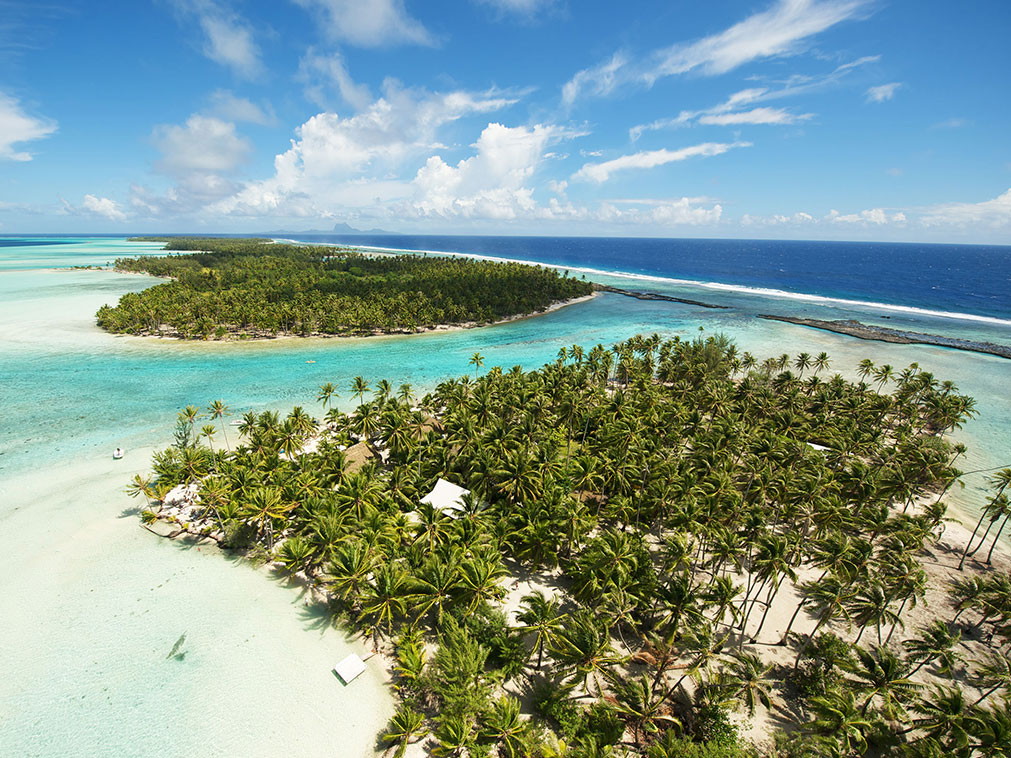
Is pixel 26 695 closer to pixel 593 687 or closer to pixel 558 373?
pixel 593 687

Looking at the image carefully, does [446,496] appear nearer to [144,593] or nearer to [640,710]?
[640,710]

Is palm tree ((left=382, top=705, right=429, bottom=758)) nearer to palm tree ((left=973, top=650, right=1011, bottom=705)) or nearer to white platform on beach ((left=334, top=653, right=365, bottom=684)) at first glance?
white platform on beach ((left=334, top=653, right=365, bottom=684))

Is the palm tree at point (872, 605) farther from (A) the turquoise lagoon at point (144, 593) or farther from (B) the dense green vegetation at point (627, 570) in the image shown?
(A) the turquoise lagoon at point (144, 593)

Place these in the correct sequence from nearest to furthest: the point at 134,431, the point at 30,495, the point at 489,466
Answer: the point at 489,466 → the point at 30,495 → the point at 134,431

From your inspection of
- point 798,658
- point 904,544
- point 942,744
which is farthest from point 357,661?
point 904,544

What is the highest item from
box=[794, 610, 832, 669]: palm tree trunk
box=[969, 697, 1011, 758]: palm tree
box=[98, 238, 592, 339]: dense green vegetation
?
box=[98, 238, 592, 339]: dense green vegetation

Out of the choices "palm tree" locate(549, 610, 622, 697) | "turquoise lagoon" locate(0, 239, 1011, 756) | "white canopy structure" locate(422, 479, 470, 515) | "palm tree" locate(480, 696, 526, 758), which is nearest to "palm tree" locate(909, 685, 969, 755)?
"palm tree" locate(549, 610, 622, 697)

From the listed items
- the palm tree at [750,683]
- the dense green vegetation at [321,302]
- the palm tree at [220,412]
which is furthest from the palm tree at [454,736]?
the dense green vegetation at [321,302]
